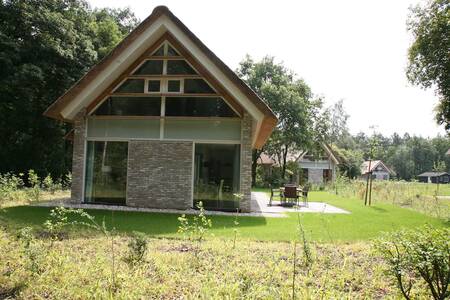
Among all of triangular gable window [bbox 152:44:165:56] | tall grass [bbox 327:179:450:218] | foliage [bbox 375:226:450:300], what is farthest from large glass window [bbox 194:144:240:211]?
foliage [bbox 375:226:450:300]

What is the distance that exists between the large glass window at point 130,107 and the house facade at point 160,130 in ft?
0.11

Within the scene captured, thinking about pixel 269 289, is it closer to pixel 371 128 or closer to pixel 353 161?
pixel 371 128

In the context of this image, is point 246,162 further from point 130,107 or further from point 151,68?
point 151,68

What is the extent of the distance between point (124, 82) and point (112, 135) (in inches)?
73.5

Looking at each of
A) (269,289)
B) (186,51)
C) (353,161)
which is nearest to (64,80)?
(186,51)

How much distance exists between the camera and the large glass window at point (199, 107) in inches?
495

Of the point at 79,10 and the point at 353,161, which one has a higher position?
the point at 79,10

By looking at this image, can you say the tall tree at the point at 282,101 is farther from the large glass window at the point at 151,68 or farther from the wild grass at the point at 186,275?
the wild grass at the point at 186,275

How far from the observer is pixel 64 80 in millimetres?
23500

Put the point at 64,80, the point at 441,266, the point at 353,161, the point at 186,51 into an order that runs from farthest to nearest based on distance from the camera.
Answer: the point at 353,161 → the point at 64,80 → the point at 186,51 → the point at 441,266

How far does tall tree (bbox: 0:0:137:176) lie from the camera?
20.9 metres

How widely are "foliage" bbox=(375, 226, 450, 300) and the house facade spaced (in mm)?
8215

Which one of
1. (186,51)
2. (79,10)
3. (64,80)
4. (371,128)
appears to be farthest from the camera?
(79,10)

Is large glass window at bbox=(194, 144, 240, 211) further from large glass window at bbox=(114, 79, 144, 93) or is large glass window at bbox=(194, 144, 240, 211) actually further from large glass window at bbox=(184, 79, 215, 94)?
large glass window at bbox=(114, 79, 144, 93)
